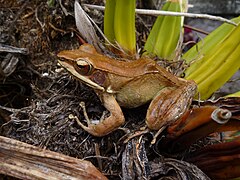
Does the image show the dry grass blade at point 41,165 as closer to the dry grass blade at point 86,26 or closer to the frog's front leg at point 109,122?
the frog's front leg at point 109,122

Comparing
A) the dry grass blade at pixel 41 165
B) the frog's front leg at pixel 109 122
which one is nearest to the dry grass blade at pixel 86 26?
the frog's front leg at pixel 109 122

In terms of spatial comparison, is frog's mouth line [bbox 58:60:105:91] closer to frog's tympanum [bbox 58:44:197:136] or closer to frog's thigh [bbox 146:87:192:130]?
frog's tympanum [bbox 58:44:197:136]

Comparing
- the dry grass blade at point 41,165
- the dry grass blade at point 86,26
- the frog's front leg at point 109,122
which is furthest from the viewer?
the dry grass blade at point 86,26

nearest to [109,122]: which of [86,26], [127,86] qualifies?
[127,86]

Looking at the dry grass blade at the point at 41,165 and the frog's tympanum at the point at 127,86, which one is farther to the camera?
the frog's tympanum at the point at 127,86

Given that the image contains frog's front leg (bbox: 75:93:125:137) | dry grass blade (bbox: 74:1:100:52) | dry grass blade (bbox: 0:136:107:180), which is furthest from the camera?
dry grass blade (bbox: 74:1:100:52)

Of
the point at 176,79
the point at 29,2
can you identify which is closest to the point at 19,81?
the point at 29,2

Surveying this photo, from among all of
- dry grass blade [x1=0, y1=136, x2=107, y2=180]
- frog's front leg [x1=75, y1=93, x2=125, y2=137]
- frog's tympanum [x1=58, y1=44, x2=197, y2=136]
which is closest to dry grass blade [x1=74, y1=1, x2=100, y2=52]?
frog's tympanum [x1=58, y1=44, x2=197, y2=136]
